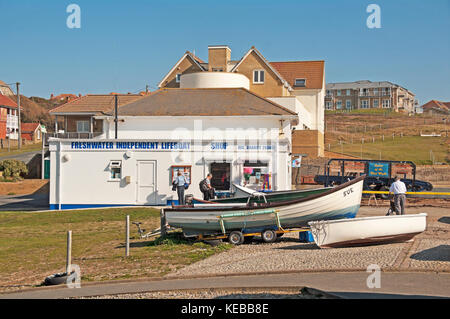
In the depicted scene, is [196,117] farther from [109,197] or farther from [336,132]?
[336,132]

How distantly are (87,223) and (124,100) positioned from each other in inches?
1416

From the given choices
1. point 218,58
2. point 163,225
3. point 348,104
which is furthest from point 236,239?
point 348,104

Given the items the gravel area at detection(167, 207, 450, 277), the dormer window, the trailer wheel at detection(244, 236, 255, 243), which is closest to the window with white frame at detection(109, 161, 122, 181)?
the trailer wheel at detection(244, 236, 255, 243)

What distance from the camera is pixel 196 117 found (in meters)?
37.7

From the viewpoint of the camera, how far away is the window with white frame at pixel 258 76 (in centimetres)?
5791

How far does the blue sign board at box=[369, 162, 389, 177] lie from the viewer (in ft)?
103

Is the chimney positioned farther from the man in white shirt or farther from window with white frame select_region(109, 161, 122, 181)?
the man in white shirt

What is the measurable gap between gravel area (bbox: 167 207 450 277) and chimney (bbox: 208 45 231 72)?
4384 cm

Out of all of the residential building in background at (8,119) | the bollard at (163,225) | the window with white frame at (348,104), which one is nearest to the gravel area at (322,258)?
the bollard at (163,225)

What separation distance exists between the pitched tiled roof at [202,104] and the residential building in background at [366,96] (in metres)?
106

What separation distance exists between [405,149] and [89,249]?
5888cm

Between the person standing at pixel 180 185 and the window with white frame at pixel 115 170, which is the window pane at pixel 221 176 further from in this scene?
the window with white frame at pixel 115 170

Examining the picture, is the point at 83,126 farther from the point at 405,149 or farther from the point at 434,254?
the point at 434,254

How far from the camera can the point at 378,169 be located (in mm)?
31719
